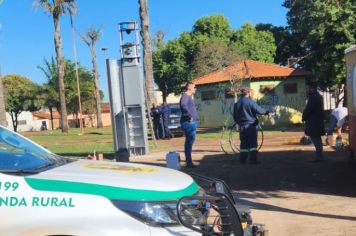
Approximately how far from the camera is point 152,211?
3.91 metres

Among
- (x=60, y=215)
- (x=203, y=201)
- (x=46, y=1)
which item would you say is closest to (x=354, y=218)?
(x=203, y=201)

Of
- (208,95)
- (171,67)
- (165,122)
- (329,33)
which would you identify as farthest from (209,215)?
(171,67)

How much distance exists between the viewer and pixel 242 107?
12.7 meters

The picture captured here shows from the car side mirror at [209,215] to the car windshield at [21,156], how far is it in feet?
4.03

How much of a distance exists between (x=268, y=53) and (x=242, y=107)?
4104 cm

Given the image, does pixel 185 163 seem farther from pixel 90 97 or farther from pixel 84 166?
pixel 90 97

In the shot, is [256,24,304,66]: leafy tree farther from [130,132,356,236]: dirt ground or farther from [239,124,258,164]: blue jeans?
[239,124,258,164]: blue jeans

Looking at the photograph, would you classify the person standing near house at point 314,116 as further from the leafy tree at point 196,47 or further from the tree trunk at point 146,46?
the leafy tree at point 196,47

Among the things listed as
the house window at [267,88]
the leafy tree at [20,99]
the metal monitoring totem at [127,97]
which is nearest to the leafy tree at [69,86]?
the leafy tree at [20,99]

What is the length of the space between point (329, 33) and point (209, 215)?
24.8 meters

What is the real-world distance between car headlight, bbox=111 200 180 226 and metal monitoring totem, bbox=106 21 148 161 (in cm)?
1130

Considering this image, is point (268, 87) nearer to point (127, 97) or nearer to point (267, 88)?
point (267, 88)

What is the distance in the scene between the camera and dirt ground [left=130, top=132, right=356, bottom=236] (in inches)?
285

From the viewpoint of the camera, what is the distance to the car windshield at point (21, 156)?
4438 mm
